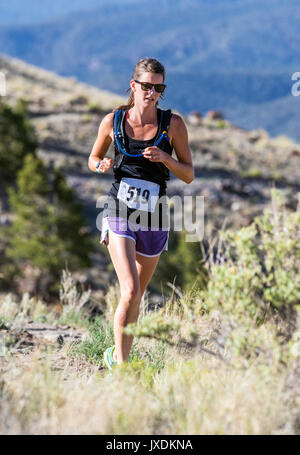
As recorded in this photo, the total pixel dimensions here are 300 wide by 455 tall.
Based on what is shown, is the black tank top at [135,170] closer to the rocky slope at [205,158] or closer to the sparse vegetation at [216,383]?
the sparse vegetation at [216,383]

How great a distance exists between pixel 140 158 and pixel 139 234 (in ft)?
1.58

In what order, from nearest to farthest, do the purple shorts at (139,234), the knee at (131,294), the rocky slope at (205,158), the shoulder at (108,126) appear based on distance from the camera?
the knee at (131,294) → the purple shorts at (139,234) → the shoulder at (108,126) → the rocky slope at (205,158)

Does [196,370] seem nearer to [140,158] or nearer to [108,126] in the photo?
[140,158]

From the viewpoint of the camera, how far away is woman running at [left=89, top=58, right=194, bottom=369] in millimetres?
3518

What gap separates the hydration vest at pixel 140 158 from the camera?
366 cm

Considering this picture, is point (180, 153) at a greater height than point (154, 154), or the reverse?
point (180, 153)

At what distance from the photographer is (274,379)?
280cm

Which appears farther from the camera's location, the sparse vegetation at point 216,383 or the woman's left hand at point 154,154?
the woman's left hand at point 154,154

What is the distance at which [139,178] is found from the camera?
3.66 m

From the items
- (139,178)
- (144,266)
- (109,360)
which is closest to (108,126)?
(139,178)

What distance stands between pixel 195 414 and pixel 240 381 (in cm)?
30

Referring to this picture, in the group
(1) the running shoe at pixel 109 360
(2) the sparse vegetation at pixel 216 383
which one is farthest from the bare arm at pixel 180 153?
(1) the running shoe at pixel 109 360

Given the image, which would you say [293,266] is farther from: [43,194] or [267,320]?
[43,194]

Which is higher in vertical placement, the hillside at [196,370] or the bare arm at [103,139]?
the bare arm at [103,139]
